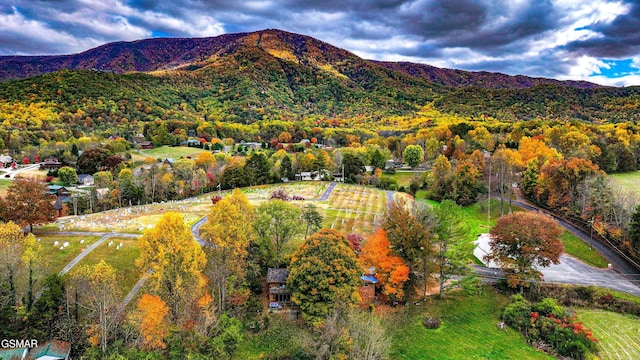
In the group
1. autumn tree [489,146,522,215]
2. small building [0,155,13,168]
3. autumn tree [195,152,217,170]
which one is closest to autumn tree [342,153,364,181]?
autumn tree [489,146,522,215]

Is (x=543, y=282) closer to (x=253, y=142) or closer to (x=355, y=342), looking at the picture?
(x=355, y=342)

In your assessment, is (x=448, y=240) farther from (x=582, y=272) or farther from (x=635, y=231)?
(x=635, y=231)

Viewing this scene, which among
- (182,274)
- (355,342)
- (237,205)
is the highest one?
(237,205)

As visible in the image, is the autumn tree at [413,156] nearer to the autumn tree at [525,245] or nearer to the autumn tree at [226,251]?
the autumn tree at [525,245]

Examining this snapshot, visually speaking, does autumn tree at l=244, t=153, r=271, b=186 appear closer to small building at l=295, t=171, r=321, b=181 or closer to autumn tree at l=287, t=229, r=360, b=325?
small building at l=295, t=171, r=321, b=181

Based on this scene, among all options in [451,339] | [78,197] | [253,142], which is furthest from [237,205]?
[253,142]

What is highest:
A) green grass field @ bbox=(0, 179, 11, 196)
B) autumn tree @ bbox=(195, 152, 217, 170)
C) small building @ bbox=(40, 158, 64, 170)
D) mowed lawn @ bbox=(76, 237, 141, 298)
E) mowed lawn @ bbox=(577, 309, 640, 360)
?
autumn tree @ bbox=(195, 152, 217, 170)

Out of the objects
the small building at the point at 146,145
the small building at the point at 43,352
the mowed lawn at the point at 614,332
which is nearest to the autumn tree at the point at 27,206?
the small building at the point at 43,352
